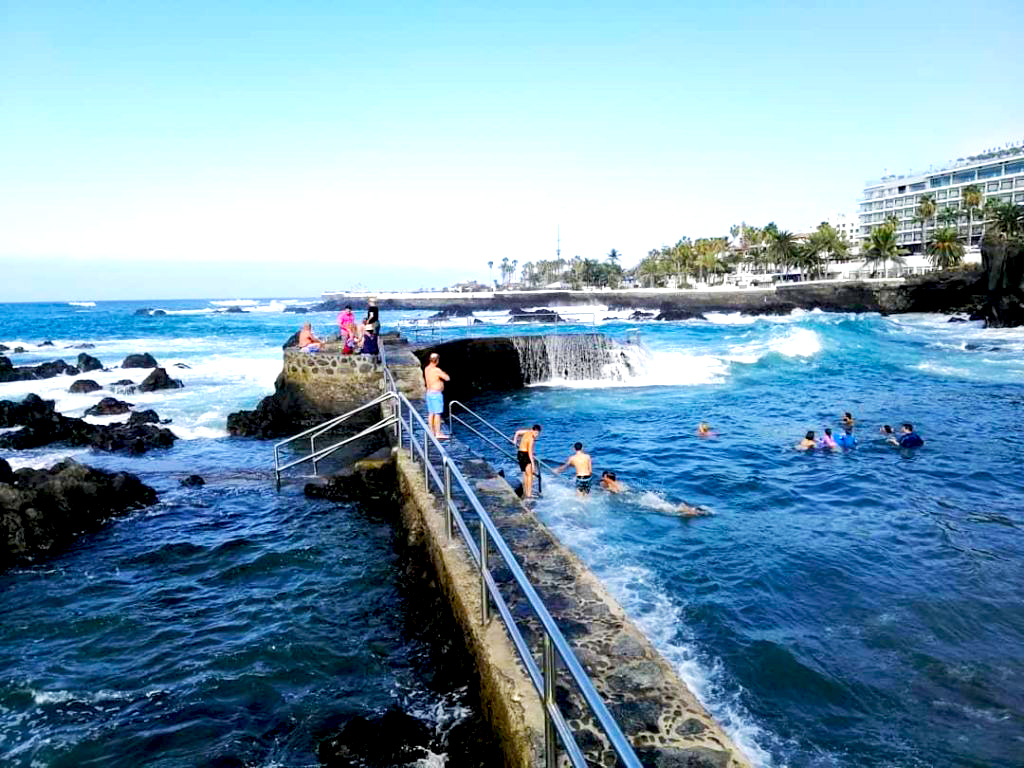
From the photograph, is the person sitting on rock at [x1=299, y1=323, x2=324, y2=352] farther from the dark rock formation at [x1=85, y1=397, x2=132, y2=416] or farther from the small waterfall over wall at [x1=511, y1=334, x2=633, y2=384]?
the small waterfall over wall at [x1=511, y1=334, x2=633, y2=384]

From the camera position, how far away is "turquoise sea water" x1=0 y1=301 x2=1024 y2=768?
223 inches

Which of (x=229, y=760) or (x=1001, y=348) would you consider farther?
(x=1001, y=348)

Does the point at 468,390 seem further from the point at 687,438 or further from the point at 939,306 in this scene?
the point at 939,306

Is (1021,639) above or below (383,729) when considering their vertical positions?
below

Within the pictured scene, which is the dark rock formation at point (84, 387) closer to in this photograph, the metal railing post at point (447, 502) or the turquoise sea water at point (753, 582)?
the turquoise sea water at point (753, 582)

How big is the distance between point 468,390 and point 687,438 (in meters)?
10.8

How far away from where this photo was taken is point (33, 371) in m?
32.7

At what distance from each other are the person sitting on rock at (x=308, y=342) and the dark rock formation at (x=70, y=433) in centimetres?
402

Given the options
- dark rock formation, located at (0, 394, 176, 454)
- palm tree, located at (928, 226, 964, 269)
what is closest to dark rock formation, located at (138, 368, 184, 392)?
dark rock formation, located at (0, 394, 176, 454)

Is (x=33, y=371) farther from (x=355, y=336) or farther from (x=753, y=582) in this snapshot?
(x=753, y=582)

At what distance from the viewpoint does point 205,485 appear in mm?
12984

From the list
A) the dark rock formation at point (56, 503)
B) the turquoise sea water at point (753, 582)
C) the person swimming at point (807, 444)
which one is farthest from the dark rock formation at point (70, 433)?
the person swimming at point (807, 444)

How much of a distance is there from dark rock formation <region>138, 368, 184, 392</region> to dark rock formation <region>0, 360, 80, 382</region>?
9.17 m

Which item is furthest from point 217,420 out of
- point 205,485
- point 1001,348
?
point 1001,348
